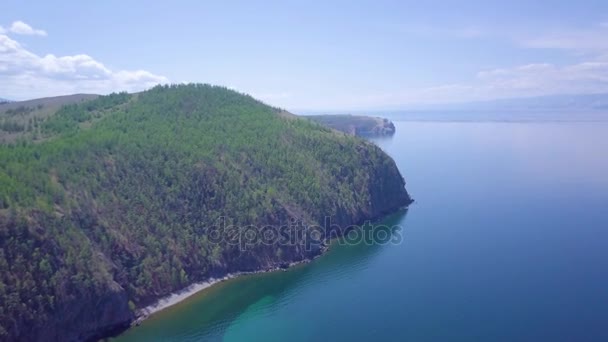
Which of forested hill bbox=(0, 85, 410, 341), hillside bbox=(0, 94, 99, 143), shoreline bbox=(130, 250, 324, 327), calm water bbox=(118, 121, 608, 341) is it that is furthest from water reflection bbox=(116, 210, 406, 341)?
hillside bbox=(0, 94, 99, 143)

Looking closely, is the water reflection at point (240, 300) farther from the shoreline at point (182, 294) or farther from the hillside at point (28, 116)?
the hillside at point (28, 116)

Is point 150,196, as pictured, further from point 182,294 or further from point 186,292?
point 182,294

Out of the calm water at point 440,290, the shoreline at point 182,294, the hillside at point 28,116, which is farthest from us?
the hillside at point 28,116

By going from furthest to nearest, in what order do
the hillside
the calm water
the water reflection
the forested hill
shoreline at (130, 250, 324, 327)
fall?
the hillside < shoreline at (130, 250, 324, 327) < the water reflection < the calm water < the forested hill

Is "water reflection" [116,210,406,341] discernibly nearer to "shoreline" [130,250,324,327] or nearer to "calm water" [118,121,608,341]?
"calm water" [118,121,608,341]

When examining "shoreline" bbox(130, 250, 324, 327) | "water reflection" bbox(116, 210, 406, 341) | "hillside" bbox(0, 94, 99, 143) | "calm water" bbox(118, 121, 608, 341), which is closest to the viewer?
"calm water" bbox(118, 121, 608, 341)

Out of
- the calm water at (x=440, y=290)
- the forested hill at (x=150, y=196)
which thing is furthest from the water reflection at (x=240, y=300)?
the forested hill at (x=150, y=196)

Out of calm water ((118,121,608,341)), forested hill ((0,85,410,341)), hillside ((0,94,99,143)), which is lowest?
calm water ((118,121,608,341))

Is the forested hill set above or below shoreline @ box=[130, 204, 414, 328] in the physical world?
above
